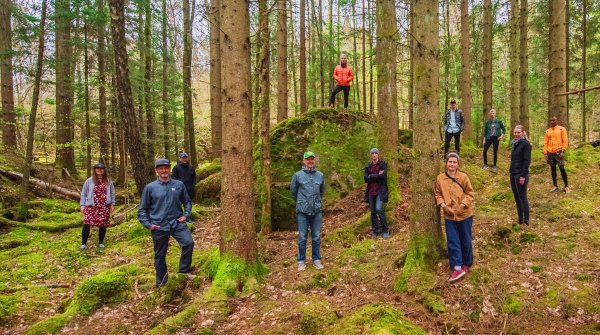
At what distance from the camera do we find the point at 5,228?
33.9 feet

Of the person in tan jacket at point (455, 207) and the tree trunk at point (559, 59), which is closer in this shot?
the person in tan jacket at point (455, 207)

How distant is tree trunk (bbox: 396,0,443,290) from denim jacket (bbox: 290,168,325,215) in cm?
179

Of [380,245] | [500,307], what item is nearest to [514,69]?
[380,245]

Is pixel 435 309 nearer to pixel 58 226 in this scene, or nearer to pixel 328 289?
pixel 328 289

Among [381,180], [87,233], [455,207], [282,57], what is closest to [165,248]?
[87,233]

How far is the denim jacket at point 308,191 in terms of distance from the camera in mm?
6777

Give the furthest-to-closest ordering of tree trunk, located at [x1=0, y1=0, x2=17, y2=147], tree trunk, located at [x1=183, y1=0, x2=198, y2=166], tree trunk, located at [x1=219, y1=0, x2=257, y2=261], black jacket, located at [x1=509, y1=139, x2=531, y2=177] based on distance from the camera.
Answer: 1. tree trunk, located at [x1=183, y1=0, x2=198, y2=166]
2. tree trunk, located at [x1=0, y1=0, x2=17, y2=147]
3. black jacket, located at [x1=509, y1=139, x2=531, y2=177]
4. tree trunk, located at [x1=219, y1=0, x2=257, y2=261]

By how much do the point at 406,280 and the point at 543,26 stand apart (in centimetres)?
1923

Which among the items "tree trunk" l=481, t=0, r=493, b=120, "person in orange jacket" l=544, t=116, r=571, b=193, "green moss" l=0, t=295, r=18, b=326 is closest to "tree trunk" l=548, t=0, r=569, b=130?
"person in orange jacket" l=544, t=116, r=571, b=193

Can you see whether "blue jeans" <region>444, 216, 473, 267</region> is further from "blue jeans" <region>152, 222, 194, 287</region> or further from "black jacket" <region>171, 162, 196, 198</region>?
"black jacket" <region>171, 162, 196, 198</region>

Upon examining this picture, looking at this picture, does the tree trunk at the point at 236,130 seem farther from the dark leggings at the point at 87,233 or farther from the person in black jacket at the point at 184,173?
the dark leggings at the point at 87,233

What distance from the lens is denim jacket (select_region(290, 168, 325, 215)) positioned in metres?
6.78

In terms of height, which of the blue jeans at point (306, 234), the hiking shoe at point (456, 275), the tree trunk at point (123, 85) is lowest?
the hiking shoe at point (456, 275)

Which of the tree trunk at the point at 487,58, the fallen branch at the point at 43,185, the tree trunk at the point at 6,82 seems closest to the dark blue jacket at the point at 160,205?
the fallen branch at the point at 43,185
